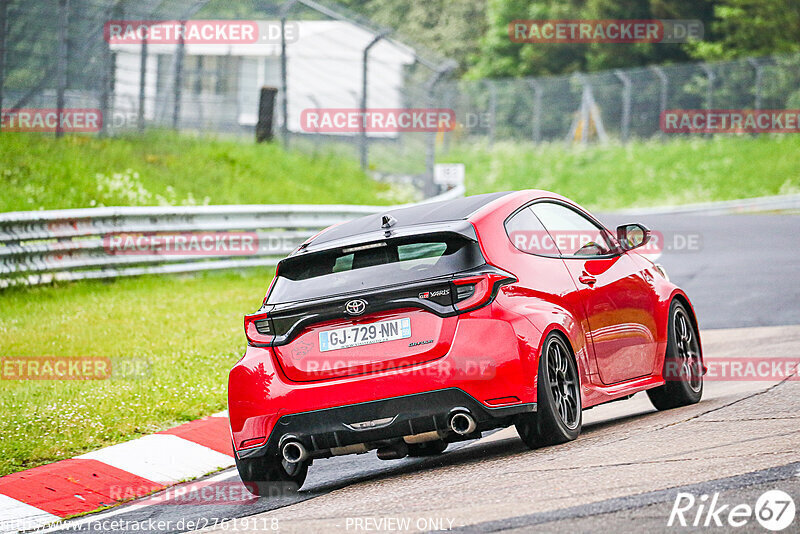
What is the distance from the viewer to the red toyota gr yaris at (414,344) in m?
6.52

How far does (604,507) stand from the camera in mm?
5309

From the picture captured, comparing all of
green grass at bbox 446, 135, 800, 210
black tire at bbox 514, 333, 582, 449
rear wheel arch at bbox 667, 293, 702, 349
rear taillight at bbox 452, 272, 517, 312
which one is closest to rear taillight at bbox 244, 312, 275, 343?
rear taillight at bbox 452, 272, 517, 312

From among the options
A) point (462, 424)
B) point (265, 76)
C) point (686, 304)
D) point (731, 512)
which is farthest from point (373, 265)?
point (265, 76)

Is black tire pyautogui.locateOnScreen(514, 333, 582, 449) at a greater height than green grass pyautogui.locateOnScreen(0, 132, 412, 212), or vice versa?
green grass pyautogui.locateOnScreen(0, 132, 412, 212)

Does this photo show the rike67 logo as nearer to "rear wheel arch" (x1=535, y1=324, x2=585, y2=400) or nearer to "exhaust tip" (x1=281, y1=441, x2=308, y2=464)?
"rear wheel arch" (x1=535, y1=324, x2=585, y2=400)

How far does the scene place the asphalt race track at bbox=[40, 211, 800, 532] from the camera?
534 centimetres

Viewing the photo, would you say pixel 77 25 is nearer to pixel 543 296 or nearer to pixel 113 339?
pixel 113 339

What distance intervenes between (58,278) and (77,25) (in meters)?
6.14

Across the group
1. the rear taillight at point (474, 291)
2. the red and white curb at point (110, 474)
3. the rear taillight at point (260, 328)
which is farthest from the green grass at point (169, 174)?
the rear taillight at point (474, 291)

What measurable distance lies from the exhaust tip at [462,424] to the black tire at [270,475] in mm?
1035

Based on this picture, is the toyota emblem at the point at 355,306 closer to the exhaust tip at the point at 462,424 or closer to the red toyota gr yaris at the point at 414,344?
the red toyota gr yaris at the point at 414,344

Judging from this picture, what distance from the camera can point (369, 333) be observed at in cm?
661

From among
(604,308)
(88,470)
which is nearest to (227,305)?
(88,470)

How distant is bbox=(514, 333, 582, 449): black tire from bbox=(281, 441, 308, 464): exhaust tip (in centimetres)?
116
